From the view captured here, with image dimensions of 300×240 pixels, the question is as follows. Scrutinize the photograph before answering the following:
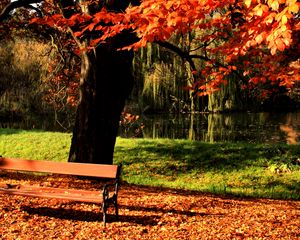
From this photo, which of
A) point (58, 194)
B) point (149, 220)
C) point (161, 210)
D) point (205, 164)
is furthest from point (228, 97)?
point (58, 194)

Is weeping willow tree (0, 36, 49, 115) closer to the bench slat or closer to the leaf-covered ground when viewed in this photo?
the leaf-covered ground

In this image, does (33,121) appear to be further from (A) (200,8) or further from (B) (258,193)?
(A) (200,8)

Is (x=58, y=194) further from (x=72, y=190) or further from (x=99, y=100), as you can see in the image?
(x=99, y=100)

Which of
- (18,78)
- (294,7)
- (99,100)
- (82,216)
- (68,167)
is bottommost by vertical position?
(82,216)

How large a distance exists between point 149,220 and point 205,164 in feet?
23.8

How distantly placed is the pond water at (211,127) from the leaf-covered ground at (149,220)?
1319 centimetres

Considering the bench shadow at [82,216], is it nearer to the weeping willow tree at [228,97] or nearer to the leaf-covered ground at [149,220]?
the leaf-covered ground at [149,220]

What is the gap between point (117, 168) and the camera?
5207 millimetres

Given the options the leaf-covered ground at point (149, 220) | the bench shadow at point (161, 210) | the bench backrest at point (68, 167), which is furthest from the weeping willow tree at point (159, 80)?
the bench backrest at point (68, 167)

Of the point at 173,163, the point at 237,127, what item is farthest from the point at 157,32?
the point at 237,127

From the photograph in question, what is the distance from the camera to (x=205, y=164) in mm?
12266

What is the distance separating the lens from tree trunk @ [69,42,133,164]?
25.1ft

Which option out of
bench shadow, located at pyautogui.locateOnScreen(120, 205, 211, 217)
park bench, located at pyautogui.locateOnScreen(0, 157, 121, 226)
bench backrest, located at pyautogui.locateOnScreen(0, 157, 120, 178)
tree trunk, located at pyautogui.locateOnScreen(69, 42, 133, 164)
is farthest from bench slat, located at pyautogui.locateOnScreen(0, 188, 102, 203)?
tree trunk, located at pyautogui.locateOnScreen(69, 42, 133, 164)

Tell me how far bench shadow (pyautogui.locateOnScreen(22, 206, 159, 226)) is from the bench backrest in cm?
57
